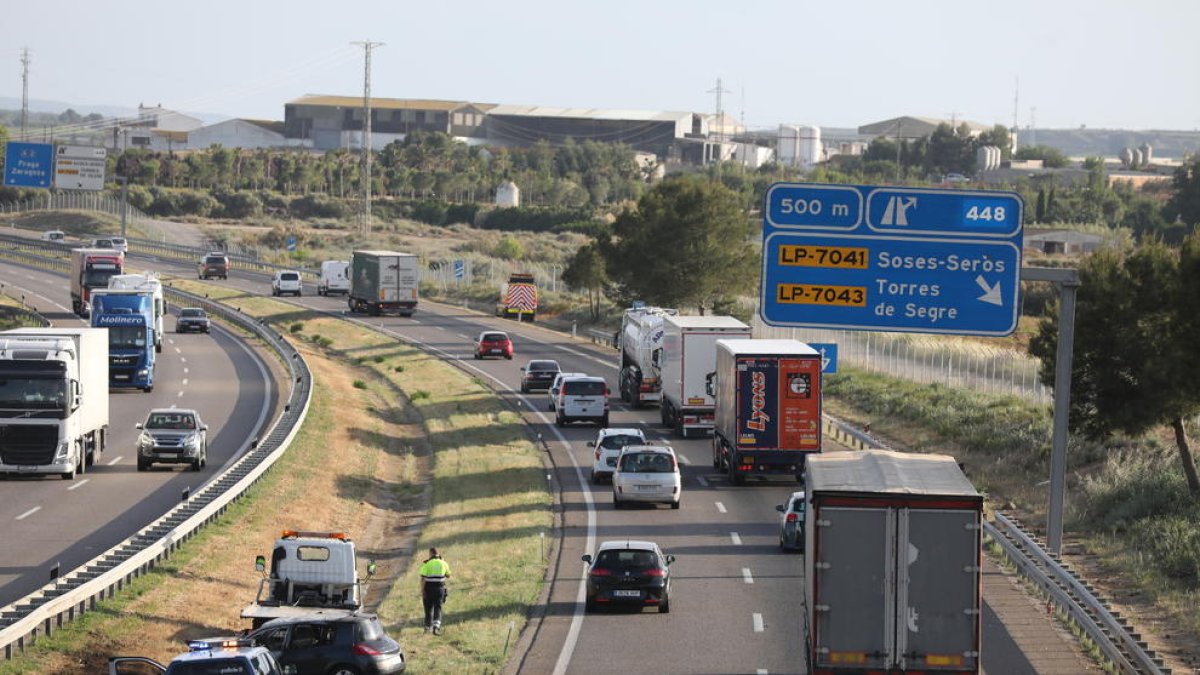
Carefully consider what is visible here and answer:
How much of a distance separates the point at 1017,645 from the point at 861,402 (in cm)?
3754

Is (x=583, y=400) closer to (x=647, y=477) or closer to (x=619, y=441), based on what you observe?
(x=619, y=441)

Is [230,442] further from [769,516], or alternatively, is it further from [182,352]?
[182,352]

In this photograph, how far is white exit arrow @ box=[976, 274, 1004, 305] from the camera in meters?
30.6

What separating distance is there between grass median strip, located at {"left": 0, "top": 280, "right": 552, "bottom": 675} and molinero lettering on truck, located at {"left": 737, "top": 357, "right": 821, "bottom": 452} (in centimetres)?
566

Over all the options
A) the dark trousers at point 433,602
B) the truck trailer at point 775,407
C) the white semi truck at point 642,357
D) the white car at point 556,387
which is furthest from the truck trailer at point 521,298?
the dark trousers at point 433,602

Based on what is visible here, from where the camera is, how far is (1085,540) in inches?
1431

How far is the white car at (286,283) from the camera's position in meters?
113

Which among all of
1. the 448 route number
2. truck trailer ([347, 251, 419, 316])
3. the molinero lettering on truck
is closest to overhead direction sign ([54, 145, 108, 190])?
truck trailer ([347, 251, 419, 316])

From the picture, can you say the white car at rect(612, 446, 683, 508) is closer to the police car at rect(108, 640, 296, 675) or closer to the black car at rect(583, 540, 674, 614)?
the black car at rect(583, 540, 674, 614)

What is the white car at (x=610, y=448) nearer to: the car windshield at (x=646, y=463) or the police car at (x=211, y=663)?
the car windshield at (x=646, y=463)

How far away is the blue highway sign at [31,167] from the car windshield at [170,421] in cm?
7410

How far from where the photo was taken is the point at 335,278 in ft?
385

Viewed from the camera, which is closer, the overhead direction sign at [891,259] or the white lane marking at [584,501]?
the white lane marking at [584,501]

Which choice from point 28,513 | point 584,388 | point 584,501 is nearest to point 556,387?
point 584,388
